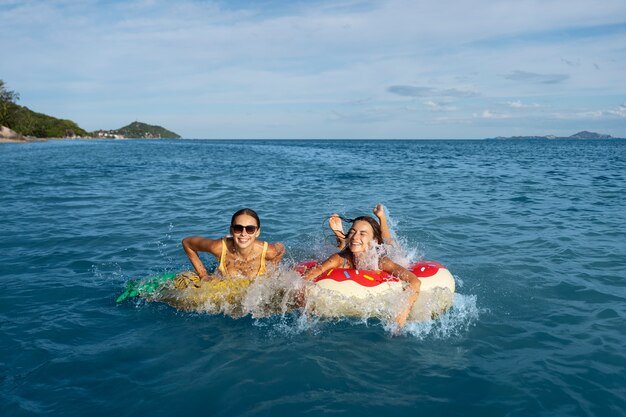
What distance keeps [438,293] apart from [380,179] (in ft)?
53.3

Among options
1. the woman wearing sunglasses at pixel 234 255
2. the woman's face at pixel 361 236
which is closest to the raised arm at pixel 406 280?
the woman's face at pixel 361 236

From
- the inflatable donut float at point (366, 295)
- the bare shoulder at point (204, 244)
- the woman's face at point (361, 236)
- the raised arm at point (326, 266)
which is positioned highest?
the woman's face at point (361, 236)

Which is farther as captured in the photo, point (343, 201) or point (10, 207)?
point (343, 201)

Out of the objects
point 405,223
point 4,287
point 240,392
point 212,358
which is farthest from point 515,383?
point 405,223

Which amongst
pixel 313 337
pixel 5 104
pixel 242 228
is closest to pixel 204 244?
pixel 242 228

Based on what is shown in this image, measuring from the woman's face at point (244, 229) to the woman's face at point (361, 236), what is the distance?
1.21 meters

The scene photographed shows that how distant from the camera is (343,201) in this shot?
599 inches

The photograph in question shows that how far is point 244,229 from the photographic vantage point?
586 cm

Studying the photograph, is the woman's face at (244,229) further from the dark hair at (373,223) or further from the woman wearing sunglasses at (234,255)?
the dark hair at (373,223)

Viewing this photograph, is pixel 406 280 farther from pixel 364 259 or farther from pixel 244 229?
pixel 244 229

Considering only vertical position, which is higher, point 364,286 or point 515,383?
point 364,286

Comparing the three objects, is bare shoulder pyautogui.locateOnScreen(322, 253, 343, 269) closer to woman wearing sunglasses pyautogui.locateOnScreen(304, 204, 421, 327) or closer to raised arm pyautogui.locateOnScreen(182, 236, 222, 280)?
woman wearing sunglasses pyautogui.locateOnScreen(304, 204, 421, 327)

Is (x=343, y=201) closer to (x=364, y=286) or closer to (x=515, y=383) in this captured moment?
(x=364, y=286)

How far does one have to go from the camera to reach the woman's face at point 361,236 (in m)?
5.94
